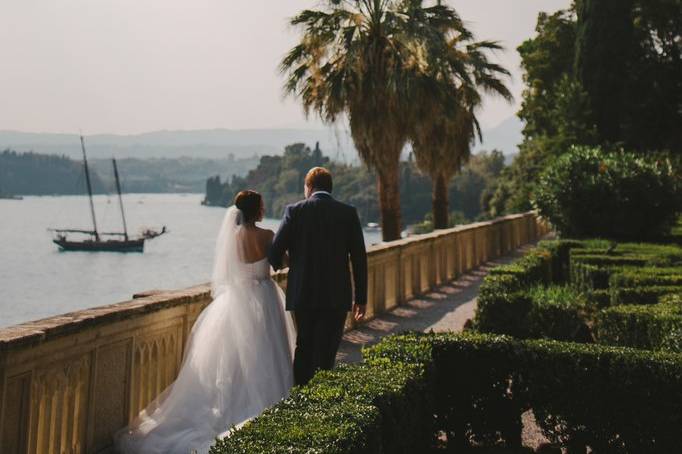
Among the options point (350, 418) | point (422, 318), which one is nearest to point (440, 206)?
point (422, 318)

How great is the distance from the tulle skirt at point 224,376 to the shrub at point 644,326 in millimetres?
3414

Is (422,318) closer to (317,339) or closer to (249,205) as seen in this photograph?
(249,205)

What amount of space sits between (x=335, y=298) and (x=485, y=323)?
12.8 feet

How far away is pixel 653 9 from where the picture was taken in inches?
1442

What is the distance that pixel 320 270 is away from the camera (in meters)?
5.84

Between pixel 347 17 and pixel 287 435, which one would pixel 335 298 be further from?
pixel 347 17

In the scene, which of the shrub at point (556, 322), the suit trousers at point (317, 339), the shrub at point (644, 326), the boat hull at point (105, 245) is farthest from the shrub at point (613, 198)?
the boat hull at point (105, 245)

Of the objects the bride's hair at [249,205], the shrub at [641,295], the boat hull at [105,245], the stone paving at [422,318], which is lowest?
the boat hull at [105,245]

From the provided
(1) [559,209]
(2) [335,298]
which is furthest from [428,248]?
(2) [335,298]

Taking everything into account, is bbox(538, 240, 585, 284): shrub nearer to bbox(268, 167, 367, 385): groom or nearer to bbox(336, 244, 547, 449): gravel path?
bbox(336, 244, 547, 449): gravel path

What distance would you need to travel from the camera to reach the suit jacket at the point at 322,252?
19.1 feet

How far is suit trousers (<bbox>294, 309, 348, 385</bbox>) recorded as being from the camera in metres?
5.80

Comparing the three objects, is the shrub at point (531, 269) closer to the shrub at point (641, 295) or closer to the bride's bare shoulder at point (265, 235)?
the shrub at point (641, 295)

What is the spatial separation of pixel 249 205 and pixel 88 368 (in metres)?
1.86
